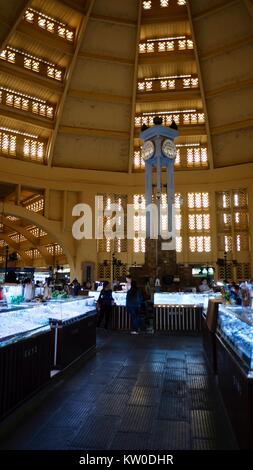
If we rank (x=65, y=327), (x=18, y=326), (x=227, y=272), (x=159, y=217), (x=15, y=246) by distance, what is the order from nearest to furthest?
(x=18, y=326)
(x=65, y=327)
(x=159, y=217)
(x=227, y=272)
(x=15, y=246)

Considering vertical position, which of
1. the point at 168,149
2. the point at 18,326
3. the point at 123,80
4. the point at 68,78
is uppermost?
the point at 123,80

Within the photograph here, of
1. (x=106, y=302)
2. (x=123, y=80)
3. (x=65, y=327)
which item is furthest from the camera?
(x=123, y=80)

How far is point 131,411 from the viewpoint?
3.98 m

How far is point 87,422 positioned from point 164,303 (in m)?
7.08

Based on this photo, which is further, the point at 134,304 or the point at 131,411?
the point at 134,304

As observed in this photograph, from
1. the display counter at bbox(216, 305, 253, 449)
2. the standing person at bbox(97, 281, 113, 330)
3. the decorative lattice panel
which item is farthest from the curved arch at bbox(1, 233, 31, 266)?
the display counter at bbox(216, 305, 253, 449)

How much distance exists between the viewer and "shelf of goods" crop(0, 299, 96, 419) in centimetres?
369

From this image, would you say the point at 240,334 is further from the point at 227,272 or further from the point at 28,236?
the point at 28,236

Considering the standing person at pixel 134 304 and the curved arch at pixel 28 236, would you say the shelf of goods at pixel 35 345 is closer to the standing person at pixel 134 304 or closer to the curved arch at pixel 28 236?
the standing person at pixel 134 304

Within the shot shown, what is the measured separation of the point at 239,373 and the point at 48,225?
71.9 ft

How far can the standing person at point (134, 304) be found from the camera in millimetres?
9883

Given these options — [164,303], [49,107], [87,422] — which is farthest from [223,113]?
[87,422]

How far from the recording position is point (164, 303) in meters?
10.5

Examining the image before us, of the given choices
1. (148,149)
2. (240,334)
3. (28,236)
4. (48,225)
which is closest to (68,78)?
(148,149)
